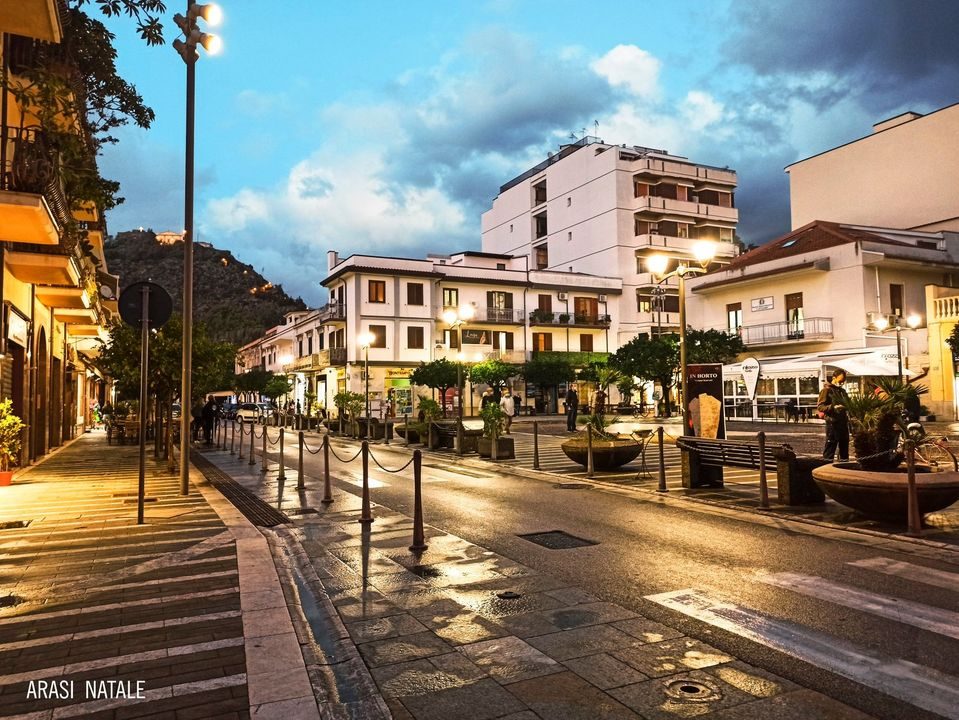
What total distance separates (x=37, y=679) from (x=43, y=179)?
32.4ft

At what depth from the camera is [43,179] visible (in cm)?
1120

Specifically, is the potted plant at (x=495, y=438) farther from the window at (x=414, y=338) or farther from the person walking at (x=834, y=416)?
the window at (x=414, y=338)

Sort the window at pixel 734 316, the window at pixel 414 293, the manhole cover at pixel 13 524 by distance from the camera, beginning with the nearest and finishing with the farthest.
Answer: the manhole cover at pixel 13 524 → the window at pixel 734 316 → the window at pixel 414 293

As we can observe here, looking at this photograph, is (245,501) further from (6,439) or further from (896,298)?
(896,298)

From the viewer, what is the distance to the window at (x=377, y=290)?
164ft

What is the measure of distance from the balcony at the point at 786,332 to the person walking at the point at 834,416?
2535cm

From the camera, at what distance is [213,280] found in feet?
438

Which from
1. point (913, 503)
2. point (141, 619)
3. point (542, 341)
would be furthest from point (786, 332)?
point (141, 619)

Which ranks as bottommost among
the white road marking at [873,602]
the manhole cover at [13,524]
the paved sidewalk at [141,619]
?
the white road marking at [873,602]

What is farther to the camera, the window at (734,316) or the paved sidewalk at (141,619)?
the window at (734,316)

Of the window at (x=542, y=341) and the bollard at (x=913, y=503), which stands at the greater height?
the window at (x=542, y=341)

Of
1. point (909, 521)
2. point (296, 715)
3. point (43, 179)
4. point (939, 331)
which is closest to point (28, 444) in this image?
point (43, 179)

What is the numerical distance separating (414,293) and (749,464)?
42.7 m

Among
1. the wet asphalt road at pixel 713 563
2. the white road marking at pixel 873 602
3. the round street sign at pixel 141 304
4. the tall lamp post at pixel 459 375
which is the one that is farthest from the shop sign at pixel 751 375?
the round street sign at pixel 141 304
